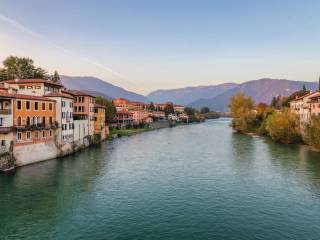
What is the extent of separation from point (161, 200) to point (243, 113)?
99.2 meters

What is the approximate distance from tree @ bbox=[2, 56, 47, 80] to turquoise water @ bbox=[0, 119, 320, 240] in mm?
49035

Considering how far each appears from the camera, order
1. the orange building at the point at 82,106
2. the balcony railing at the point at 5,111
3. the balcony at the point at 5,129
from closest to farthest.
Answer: the balcony at the point at 5,129 < the balcony railing at the point at 5,111 < the orange building at the point at 82,106

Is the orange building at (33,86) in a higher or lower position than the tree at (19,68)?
lower

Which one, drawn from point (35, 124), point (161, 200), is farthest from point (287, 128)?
point (35, 124)

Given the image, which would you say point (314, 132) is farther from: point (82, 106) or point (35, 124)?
point (35, 124)

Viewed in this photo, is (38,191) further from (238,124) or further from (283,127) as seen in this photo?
(238,124)

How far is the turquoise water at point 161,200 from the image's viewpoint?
24.5m

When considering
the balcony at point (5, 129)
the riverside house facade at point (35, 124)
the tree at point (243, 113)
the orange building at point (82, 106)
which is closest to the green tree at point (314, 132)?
the riverside house facade at point (35, 124)

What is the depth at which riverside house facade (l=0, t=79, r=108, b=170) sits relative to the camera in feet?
149

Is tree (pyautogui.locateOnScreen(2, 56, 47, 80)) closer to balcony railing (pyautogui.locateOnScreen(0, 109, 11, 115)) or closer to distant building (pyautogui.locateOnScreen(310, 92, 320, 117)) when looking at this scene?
balcony railing (pyautogui.locateOnScreen(0, 109, 11, 115))

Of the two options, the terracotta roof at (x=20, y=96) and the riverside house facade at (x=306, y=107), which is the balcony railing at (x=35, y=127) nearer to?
the terracotta roof at (x=20, y=96)

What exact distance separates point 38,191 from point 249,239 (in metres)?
24.6

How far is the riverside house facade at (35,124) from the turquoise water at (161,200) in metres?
3.38

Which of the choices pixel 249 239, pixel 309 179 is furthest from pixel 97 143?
pixel 249 239
